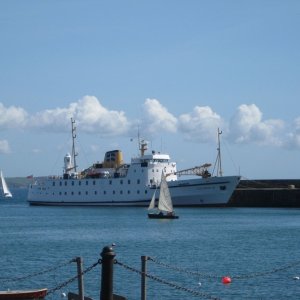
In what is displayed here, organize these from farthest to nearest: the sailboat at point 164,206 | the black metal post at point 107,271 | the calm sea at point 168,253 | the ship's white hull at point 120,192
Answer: the ship's white hull at point 120,192 < the sailboat at point 164,206 < the calm sea at point 168,253 < the black metal post at point 107,271

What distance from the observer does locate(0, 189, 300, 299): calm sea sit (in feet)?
87.2

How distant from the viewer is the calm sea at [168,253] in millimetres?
26594

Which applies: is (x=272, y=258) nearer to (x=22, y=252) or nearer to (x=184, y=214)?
(x=22, y=252)

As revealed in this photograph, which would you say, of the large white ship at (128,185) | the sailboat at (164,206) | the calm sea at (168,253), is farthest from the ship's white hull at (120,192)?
the sailboat at (164,206)

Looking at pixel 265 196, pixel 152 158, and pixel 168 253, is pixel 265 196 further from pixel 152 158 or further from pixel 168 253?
pixel 168 253

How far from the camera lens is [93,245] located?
143 feet

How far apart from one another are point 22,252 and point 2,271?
7.70 metres

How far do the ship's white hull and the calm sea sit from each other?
466 inches

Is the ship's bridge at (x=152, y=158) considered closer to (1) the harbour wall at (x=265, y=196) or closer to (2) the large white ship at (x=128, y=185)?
(2) the large white ship at (x=128, y=185)

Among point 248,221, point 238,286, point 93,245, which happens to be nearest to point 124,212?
point 248,221

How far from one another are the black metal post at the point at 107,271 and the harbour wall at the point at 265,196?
242ft

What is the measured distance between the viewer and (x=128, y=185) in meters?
88.8

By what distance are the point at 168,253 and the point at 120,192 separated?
50835 millimetres

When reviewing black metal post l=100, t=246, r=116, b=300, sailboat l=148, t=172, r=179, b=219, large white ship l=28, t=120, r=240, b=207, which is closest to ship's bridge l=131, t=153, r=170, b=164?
large white ship l=28, t=120, r=240, b=207
